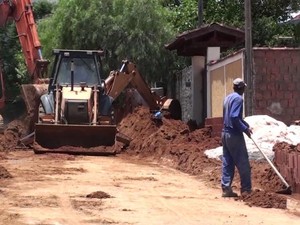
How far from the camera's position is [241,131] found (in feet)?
38.2

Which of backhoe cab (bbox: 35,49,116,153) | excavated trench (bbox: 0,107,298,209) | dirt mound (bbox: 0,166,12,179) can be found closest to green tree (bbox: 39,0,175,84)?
excavated trench (bbox: 0,107,298,209)

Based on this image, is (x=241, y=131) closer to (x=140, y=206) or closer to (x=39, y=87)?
(x=140, y=206)

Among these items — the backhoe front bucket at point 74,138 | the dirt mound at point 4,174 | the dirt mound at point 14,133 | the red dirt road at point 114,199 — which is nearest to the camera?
the red dirt road at point 114,199

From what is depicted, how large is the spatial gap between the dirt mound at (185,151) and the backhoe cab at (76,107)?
143 cm

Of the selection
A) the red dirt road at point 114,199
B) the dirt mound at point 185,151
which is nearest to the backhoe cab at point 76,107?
the dirt mound at point 185,151

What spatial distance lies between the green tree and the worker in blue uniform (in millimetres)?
19803

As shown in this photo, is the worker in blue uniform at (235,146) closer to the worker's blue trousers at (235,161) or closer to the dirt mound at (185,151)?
the worker's blue trousers at (235,161)

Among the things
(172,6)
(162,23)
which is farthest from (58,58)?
(172,6)

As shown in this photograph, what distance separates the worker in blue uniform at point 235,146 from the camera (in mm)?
11539

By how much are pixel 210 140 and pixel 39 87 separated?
6686mm

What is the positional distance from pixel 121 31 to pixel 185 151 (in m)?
14.9

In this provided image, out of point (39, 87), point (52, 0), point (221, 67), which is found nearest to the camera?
point (221, 67)

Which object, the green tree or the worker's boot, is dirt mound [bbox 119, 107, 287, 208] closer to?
the worker's boot

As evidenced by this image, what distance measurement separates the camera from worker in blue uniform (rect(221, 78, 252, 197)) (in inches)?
454
